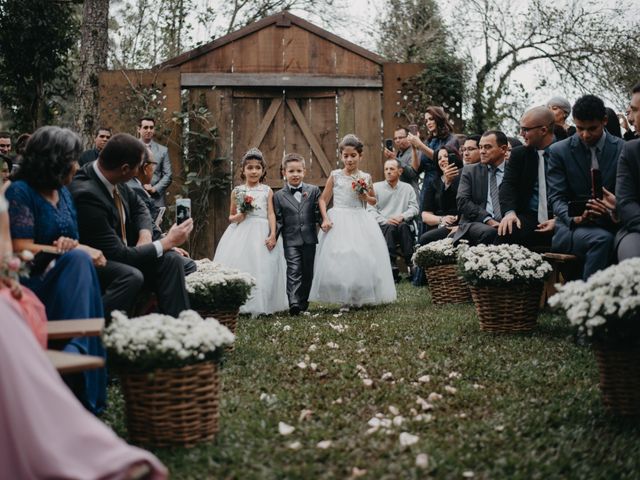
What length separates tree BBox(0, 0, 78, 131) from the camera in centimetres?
1311

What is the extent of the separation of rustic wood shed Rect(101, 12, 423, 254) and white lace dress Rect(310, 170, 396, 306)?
11.0 ft

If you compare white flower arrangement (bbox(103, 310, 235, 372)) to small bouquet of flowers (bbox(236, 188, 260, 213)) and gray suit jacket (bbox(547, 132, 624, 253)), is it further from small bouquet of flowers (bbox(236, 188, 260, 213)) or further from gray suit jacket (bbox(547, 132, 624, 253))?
small bouquet of flowers (bbox(236, 188, 260, 213))

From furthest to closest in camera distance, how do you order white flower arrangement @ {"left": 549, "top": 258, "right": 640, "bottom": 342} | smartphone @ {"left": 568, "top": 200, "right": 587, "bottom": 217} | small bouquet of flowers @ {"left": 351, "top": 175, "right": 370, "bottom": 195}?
1. small bouquet of flowers @ {"left": 351, "top": 175, "right": 370, "bottom": 195}
2. smartphone @ {"left": 568, "top": 200, "right": 587, "bottom": 217}
3. white flower arrangement @ {"left": 549, "top": 258, "right": 640, "bottom": 342}

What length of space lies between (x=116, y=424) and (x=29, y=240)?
3.49 ft

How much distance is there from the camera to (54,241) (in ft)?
14.0

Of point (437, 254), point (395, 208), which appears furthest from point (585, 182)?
point (395, 208)

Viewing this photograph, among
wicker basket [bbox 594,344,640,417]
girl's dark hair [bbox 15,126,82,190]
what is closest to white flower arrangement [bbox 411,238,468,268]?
wicker basket [bbox 594,344,640,417]

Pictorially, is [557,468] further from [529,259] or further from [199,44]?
[199,44]

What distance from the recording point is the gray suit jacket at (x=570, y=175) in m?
6.07

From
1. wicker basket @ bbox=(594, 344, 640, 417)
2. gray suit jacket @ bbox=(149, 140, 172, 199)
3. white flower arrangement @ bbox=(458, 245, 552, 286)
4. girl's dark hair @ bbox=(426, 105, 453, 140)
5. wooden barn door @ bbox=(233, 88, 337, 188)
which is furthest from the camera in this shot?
wooden barn door @ bbox=(233, 88, 337, 188)

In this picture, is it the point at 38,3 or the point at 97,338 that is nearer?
the point at 97,338

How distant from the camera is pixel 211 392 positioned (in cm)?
371

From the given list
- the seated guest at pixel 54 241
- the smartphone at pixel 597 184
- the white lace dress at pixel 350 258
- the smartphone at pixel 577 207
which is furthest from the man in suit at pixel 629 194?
the white lace dress at pixel 350 258

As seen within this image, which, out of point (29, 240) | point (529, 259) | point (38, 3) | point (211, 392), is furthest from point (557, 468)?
point (38, 3)
